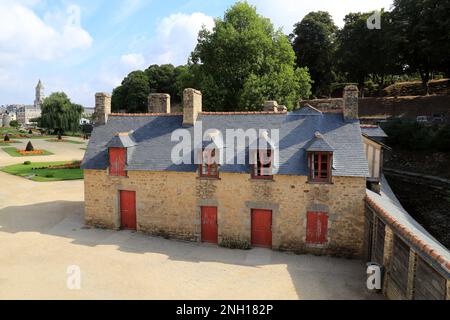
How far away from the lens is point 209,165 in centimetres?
1587

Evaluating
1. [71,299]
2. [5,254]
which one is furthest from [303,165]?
[5,254]

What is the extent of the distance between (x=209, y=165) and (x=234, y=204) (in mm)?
2090

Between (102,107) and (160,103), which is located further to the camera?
(160,103)

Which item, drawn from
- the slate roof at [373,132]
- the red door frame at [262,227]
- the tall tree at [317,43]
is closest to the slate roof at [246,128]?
the red door frame at [262,227]

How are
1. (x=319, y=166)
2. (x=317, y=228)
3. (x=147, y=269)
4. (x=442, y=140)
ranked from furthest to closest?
1. (x=442, y=140)
2. (x=317, y=228)
3. (x=319, y=166)
4. (x=147, y=269)

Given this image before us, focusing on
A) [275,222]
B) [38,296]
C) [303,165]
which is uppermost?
[303,165]

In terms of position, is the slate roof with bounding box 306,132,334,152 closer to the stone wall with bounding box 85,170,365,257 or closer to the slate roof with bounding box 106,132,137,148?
the stone wall with bounding box 85,170,365,257

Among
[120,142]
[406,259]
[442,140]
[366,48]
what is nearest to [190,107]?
[120,142]

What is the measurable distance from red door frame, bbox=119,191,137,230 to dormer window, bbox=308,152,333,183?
8614mm

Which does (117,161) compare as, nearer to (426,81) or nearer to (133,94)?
(426,81)

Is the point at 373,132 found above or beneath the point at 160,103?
beneath

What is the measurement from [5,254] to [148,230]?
233 inches
